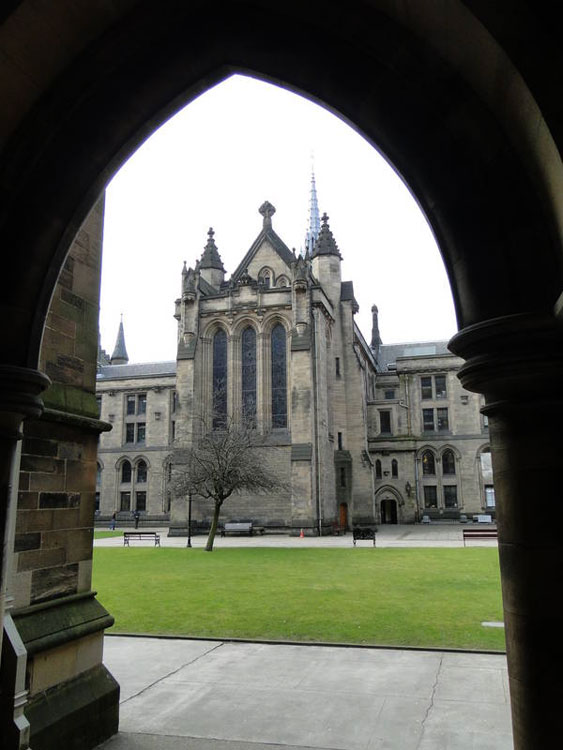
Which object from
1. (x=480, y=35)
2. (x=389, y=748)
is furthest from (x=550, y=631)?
(x=389, y=748)

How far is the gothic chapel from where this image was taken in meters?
36.1

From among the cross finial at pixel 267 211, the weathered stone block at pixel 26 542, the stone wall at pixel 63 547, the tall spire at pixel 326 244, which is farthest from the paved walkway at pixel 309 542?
the cross finial at pixel 267 211

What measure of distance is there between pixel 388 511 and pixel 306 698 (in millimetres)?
44824

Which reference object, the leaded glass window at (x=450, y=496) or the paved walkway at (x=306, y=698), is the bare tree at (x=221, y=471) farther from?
the leaded glass window at (x=450, y=496)

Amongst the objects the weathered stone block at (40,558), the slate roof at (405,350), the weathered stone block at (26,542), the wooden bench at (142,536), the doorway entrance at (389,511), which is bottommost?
the wooden bench at (142,536)

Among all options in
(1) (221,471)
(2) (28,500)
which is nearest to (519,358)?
(2) (28,500)

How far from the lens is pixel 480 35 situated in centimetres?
285

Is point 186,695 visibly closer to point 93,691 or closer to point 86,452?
point 93,691

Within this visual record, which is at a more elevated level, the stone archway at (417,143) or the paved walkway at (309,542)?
the stone archway at (417,143)

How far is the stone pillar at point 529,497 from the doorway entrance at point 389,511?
48.4 metres

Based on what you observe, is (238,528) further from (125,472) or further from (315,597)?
(315,597)

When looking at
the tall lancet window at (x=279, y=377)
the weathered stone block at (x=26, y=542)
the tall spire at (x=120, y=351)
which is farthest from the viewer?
the tall spire at (x=120, y=351)

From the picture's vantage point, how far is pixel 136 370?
58.8 m

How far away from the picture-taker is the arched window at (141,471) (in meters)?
52.4
